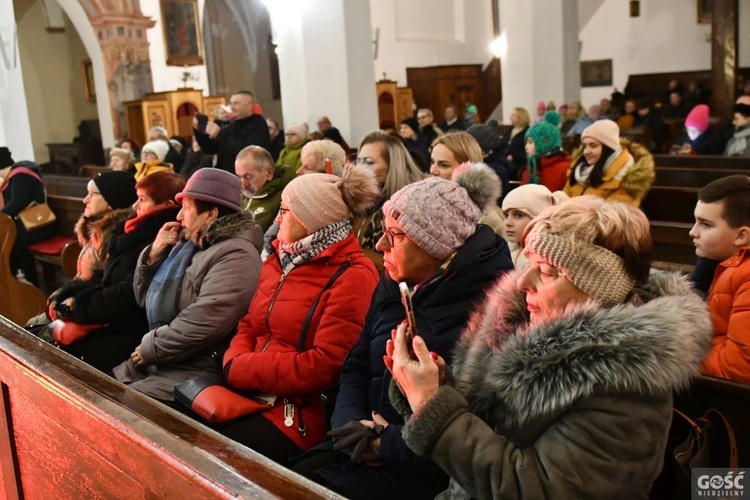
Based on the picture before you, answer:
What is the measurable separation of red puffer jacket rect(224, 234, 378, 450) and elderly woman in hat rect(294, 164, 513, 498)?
0.21m

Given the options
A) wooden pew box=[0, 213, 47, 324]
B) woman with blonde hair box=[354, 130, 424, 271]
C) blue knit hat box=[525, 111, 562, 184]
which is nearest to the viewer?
woman with blonde hair box=[354, 130, 424, 271]

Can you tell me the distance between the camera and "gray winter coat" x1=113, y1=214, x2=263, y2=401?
9.74 feet

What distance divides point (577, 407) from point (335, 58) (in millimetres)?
6653

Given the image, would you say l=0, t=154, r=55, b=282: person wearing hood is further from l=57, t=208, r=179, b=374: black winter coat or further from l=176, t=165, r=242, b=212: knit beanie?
l=176, t=165, r=242, b=212: knit beanie

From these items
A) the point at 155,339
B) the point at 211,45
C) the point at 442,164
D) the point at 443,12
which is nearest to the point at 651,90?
the point at 443,12

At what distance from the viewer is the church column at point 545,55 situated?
1031cm

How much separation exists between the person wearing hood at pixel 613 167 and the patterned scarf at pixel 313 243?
2.50 meters

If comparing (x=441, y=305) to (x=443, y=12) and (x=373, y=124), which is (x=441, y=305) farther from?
(x=443, y=12)

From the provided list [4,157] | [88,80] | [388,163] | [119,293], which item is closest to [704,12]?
[88,80]

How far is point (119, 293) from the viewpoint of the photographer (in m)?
3.48

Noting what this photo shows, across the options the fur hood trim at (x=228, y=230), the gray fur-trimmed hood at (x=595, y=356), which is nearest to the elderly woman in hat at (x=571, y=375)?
the gray fur-trimmed hood at (x=595, y=356)

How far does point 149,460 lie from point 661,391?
103 cm

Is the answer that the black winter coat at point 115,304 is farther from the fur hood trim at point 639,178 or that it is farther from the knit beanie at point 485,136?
the fur hood trim at point 639,178

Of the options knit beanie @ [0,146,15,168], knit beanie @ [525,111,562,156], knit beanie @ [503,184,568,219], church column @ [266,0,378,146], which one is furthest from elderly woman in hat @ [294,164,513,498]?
knit beanie @ [0,146,15,168]
